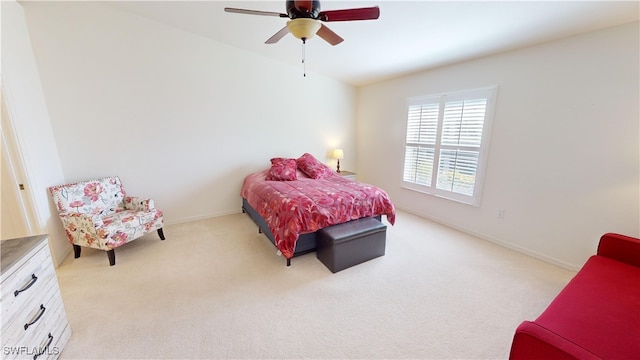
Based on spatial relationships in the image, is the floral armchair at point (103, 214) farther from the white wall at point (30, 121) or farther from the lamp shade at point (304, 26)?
the lamp shade at point (304, 26)

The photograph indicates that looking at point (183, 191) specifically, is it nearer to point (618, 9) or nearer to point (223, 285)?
point (223, 285)

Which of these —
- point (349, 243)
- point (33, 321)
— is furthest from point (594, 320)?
point (33, 321)

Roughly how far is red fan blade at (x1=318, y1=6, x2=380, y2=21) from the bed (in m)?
1.71

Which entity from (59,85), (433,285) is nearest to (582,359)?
(433,285)

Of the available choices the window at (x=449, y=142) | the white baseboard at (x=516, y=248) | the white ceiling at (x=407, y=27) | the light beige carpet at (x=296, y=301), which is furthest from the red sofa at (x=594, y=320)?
the white ceiling at (x=407, y=27)

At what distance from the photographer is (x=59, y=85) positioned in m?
2.88

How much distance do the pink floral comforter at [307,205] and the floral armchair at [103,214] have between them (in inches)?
52.1

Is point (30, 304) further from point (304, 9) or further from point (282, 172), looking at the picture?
point (282, 172)

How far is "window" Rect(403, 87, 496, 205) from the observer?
10.4 feet

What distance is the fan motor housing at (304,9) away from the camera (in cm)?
169

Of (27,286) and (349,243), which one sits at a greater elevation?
(27,286)

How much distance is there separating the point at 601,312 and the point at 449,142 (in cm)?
253

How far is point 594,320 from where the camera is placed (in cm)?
129

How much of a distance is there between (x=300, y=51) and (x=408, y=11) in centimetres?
181
